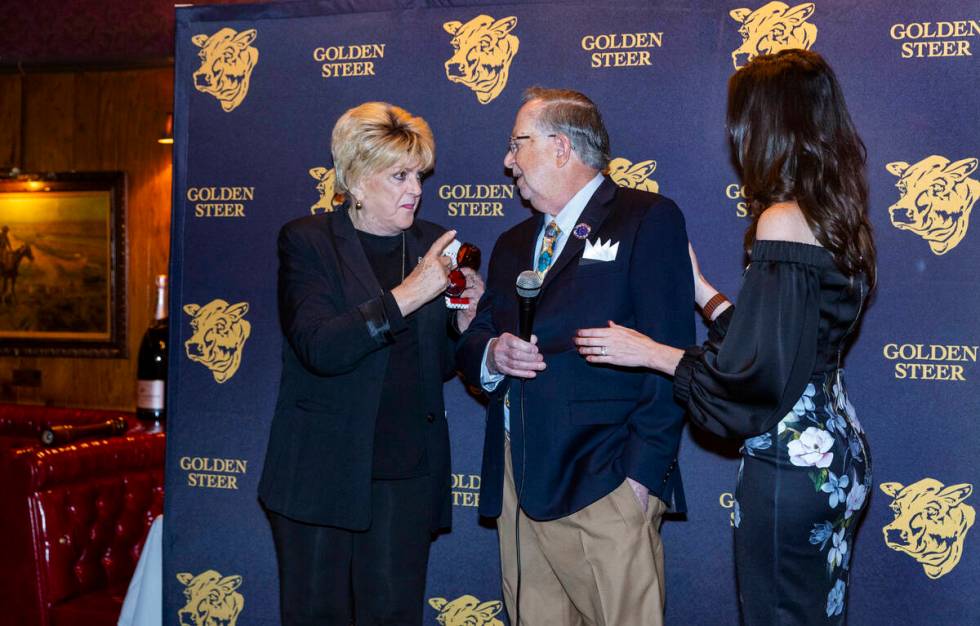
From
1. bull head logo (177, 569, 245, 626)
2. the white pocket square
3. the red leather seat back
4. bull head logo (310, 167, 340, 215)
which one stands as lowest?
bull head logo (177, 569, 245, 626)

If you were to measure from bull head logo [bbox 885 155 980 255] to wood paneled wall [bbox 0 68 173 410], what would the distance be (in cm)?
438

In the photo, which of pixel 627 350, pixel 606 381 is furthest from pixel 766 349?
→ pixel 606 381

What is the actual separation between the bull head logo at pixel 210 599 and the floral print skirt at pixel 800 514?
2.14 meters

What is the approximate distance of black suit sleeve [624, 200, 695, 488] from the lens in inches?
92.0

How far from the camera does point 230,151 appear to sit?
3.55 meters

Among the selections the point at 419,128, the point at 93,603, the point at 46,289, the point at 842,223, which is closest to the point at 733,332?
the point at 842,223

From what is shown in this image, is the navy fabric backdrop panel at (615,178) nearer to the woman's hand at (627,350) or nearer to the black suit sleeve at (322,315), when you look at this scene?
the black suit sleeve at (322,315)

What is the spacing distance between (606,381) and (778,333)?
1.86ft

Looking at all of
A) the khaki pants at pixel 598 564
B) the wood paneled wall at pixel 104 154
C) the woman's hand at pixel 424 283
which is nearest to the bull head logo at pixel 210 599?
the khaki pants at pixel 598 564

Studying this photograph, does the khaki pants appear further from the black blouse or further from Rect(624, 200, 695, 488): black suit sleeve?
the black blouse

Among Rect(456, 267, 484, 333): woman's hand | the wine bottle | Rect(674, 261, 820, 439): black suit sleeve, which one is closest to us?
Rect(674, 261, 820, 439): black suit sleeve

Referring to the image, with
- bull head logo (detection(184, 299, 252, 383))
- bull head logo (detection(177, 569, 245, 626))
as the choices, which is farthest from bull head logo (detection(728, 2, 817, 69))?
bull head logo (detection(177, 569, 245, 626))

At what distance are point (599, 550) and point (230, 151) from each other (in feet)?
6.91

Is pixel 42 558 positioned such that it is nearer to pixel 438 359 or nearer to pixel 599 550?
pixel 438 359
